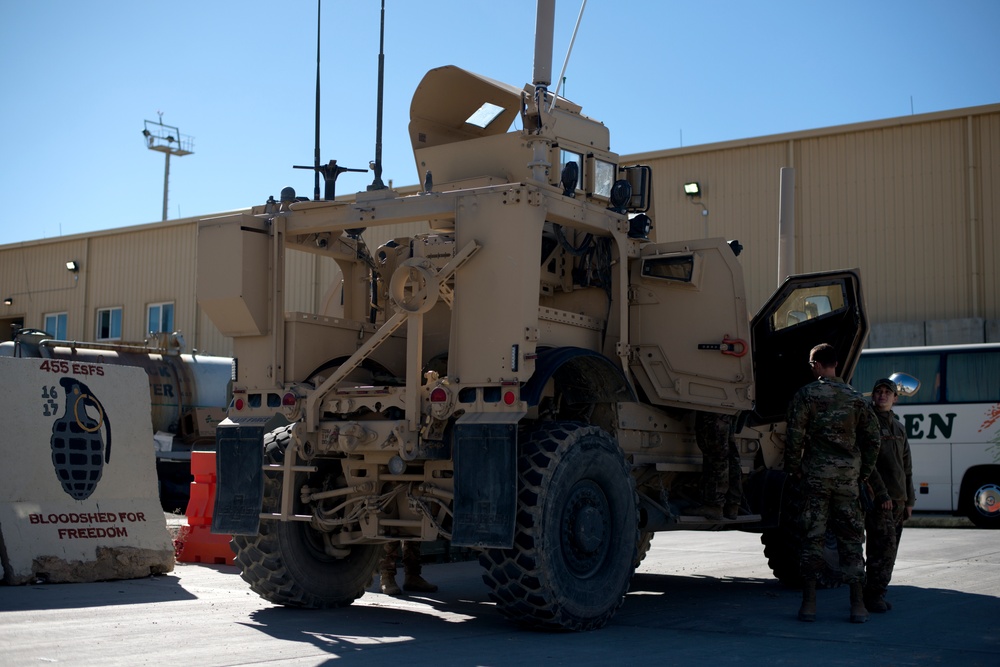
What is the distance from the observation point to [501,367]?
7.48m

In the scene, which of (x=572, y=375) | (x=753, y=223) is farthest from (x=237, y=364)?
(x=753, y=223)

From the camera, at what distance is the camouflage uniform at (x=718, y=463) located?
31.1ft

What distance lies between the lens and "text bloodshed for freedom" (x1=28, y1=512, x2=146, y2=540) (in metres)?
9.77

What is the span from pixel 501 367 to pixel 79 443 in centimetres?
488

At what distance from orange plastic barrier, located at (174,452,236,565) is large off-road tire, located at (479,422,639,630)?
536cm

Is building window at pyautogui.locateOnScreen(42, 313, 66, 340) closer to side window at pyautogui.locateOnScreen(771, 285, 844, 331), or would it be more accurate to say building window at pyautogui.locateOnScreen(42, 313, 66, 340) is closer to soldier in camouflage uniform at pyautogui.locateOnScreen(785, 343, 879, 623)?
side window at pyautogui.locateOnScreen(771, 285, 844, 331)

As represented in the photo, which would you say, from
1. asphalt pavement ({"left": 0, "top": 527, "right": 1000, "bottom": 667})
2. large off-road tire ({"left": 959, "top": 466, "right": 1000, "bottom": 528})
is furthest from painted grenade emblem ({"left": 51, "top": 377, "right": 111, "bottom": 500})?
large off-road tire ({"left": 959, "top": 466, "right": 1000, "bottom": 528})

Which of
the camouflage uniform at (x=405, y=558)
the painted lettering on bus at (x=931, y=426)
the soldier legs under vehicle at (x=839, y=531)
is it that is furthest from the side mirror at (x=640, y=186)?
the painted lettering on bus at (x=931, y=426)

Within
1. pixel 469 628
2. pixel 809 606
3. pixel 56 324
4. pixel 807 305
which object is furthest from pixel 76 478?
pixel 56 324

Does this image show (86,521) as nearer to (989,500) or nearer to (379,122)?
(379,122)

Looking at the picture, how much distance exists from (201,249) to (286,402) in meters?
1.39

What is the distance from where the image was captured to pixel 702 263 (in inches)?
372

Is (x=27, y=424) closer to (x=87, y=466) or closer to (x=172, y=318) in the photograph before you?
(x=87, y=466)

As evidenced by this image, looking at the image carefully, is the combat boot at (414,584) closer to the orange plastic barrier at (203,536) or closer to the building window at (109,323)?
the orange plastic barrier at (203,536)
